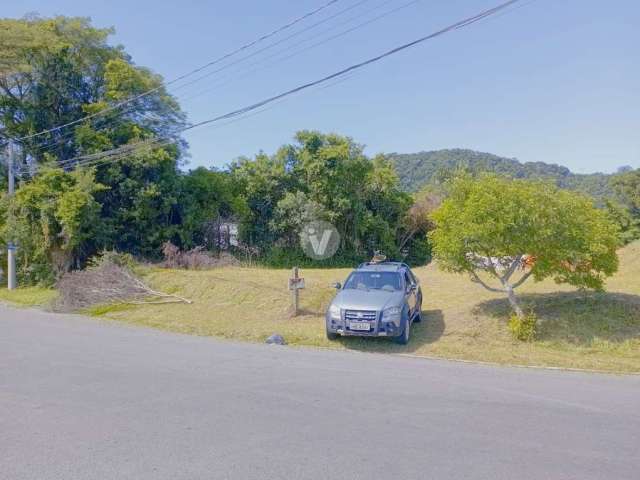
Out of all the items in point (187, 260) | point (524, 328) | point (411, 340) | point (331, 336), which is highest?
point (187, 260)

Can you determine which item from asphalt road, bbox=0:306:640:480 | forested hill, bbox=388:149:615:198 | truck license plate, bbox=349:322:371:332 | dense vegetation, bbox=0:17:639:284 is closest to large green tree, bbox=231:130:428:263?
dense vegetation, bbox=0:17:639:284

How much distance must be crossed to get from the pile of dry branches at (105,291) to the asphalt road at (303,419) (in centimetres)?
843

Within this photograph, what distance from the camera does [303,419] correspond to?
20.8ft

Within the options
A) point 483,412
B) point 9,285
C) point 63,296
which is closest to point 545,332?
point 483,412

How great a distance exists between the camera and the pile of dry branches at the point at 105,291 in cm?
1903

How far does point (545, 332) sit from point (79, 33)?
29.0 metres

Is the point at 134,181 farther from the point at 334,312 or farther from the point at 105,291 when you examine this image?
the point at 334,312

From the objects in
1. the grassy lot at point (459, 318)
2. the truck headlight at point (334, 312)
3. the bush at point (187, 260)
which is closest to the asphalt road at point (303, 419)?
the grassy lot at point (459, 318)

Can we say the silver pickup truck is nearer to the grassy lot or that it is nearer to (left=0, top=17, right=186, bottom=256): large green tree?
the grassy lot

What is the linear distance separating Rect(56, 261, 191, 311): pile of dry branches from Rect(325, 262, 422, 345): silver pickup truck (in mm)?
7654

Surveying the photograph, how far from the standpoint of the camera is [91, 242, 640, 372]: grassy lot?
11.4 m

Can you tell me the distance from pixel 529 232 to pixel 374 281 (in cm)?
381

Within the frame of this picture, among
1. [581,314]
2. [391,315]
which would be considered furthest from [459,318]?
[581,314]

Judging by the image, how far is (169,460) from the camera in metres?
5.07
